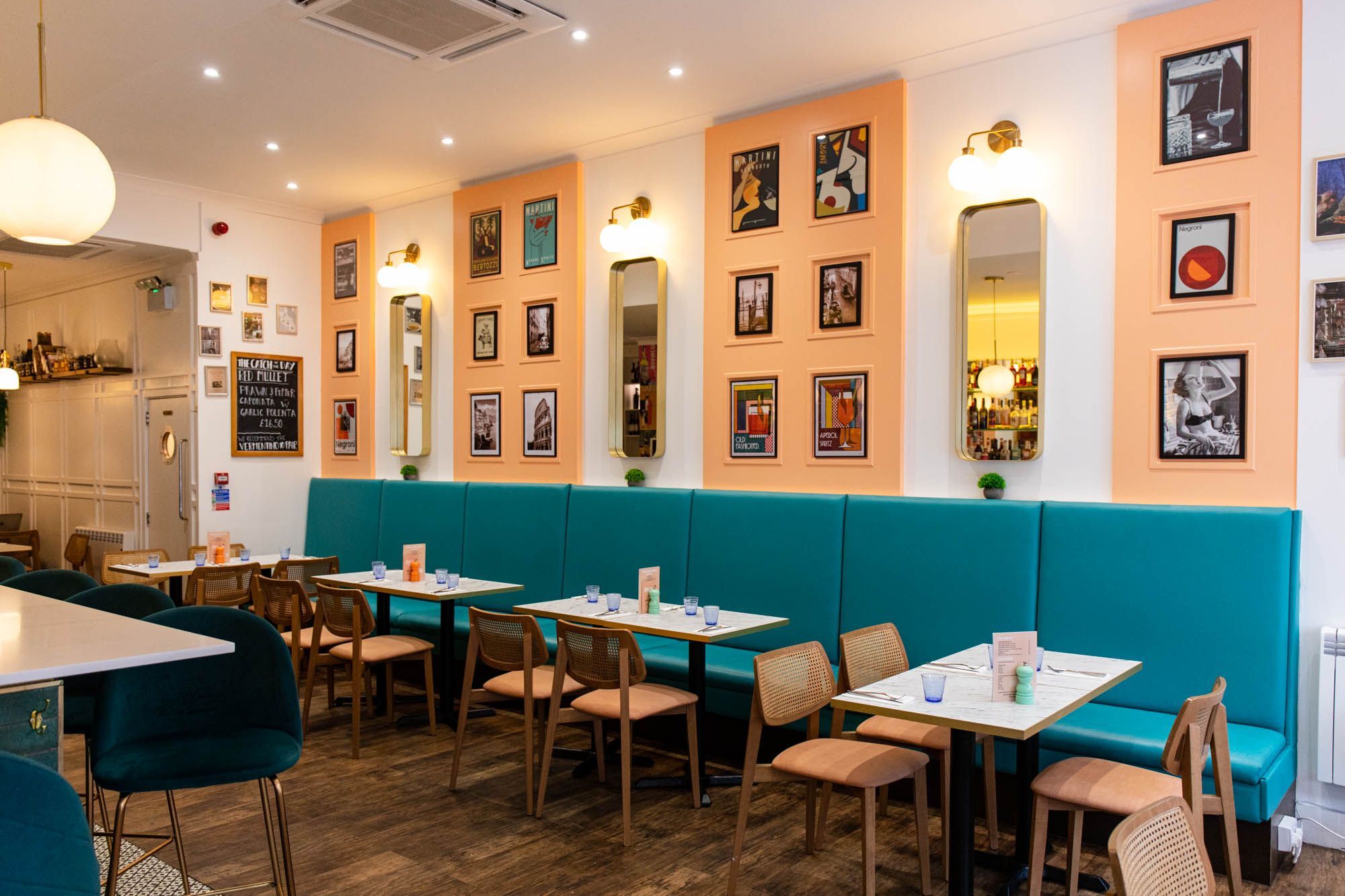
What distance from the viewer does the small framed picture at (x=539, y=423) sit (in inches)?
260

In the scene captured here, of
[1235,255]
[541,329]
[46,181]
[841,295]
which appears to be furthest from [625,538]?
[46,181]

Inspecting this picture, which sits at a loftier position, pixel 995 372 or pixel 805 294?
pixel 805 294

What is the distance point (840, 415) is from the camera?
5188 mm

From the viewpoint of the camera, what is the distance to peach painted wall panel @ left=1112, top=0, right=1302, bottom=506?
3.95 meters

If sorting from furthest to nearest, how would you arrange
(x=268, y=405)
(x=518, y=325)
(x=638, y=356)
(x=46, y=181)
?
(x=268, y=405), (x=518, y=325), (x=638, y=356), (x=46, y=181)

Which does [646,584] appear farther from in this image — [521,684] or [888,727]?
[888,727]

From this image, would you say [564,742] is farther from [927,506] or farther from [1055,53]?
[1055,53]

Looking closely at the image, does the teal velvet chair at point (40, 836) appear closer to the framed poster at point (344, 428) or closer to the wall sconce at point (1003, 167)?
the wall sconce at point (1003, 167)

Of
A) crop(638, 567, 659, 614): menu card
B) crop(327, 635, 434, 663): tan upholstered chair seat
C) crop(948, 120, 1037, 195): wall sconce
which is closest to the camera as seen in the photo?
crop(948, 120, 1037, 195): wall sconce

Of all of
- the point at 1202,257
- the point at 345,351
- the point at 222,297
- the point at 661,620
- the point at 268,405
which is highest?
the point at 222,297

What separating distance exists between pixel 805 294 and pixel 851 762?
2.83 m

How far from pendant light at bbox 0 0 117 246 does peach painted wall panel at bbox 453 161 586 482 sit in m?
3.66

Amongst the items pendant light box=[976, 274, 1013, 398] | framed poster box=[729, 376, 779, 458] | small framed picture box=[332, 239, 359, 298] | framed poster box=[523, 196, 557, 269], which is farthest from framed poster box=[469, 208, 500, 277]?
pendant light box=[976, 274, 1013, 398]

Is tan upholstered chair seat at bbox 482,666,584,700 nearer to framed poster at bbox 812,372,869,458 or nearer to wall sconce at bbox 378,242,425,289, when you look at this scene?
framed poster at bbox 812,372,869,458
